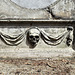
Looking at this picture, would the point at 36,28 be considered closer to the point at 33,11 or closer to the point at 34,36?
the point at 34,36

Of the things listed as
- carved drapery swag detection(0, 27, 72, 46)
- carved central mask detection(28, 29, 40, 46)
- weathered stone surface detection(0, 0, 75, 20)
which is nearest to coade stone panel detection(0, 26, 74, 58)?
carved drapery swag detection(0, 27, 72, 46)

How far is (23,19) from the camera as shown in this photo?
150 inches

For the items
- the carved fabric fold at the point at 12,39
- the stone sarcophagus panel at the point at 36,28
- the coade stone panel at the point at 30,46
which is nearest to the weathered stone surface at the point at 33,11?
the stone sarcophagus panel at the point at 36,28

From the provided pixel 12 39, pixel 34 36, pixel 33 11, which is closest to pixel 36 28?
pixel 34 36

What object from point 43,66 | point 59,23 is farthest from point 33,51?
point 59,23

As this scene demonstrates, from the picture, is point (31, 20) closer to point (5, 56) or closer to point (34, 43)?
point (34, 43)

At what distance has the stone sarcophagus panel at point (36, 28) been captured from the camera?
12.5 feet

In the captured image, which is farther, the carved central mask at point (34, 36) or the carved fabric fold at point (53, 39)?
the carved fabric fold at point (53, 39)

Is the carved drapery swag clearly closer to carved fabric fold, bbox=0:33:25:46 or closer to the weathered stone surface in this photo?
carved fabric fold, bbox=0:33:25:46

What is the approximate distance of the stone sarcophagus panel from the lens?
3812 mm

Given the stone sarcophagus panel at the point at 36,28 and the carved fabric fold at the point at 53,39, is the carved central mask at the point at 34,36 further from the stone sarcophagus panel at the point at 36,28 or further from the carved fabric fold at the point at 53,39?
the carved fabric fold at the point at 53,39

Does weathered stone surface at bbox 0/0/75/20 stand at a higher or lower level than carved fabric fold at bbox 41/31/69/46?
higher

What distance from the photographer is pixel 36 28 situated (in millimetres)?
3861

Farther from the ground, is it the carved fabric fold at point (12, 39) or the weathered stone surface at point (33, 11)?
the weathered stone surface at point (33, 11)
